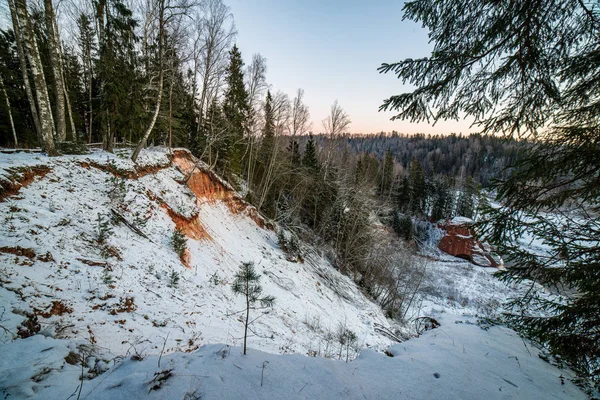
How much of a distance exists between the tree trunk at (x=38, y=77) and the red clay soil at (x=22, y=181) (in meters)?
1.67

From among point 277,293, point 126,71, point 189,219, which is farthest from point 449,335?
point 126,71

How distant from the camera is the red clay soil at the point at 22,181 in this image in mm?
4852

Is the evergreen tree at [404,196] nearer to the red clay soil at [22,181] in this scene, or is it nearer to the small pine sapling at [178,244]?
the small pine sapling at [178,244]

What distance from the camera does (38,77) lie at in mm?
6801

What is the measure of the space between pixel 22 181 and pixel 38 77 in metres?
3.77

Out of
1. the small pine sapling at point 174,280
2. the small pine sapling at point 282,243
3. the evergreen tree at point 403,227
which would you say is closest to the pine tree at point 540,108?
the small pine sapling at point 174,280

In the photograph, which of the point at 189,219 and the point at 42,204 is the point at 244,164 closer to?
the point at 189,219

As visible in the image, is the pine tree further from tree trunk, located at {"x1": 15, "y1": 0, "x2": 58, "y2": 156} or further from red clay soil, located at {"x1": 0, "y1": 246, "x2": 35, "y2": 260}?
tree trunk, located at {"x1": 15, "y1": 0, "x2": 58, "y2": 156}

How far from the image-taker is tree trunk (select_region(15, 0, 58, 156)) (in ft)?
21.0

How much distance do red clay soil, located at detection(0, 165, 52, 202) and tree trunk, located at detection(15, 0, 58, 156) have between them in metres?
1.67

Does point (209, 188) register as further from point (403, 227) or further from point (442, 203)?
point (442, 203)

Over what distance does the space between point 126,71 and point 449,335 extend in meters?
16.8

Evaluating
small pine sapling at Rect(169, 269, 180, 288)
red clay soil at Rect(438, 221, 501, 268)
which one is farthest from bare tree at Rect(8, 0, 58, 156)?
red clay soil at Rect(438, 221, 501, 268)

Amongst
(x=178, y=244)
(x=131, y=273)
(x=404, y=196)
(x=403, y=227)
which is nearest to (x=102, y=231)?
(x=131, y=273)
